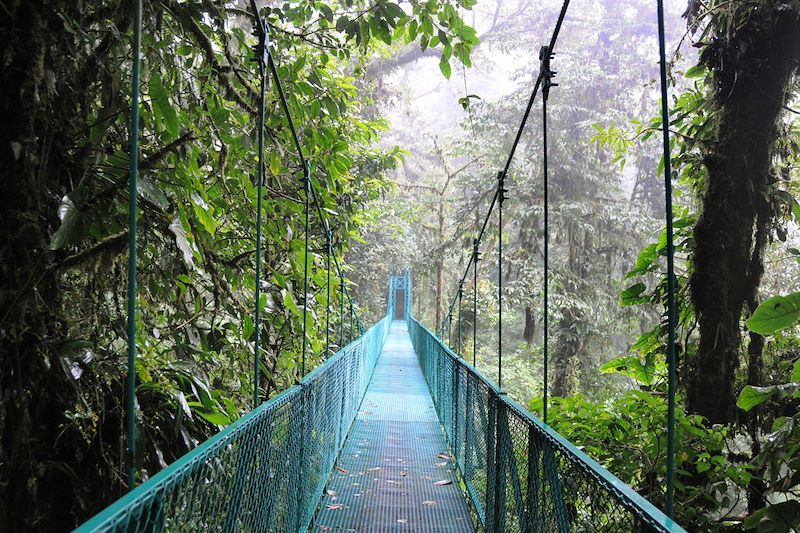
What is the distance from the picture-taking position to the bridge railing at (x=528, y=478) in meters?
1.08

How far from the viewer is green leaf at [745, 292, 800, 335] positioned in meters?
1.36

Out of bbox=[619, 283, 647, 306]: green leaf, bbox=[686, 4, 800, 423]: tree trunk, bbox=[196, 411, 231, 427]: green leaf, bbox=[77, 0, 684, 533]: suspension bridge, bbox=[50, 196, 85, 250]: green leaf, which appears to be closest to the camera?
bbox=[77, 0, 684, 533]: suspension bridge

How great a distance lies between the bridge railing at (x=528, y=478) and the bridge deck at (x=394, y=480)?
0.53 feet

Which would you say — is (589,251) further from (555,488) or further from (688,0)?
(555,488)

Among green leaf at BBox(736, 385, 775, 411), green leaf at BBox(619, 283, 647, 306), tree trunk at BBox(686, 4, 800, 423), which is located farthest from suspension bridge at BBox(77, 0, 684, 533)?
tree trunk at BBox(686, 4, 800, 423)

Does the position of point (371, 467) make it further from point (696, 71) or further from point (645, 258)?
point (696, 71)

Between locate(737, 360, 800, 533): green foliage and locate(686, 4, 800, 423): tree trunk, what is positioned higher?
locate(686, 4, 800, 423): tree trunk

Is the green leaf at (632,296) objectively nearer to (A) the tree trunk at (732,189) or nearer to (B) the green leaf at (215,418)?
(A) the tree trunk at (732,189)

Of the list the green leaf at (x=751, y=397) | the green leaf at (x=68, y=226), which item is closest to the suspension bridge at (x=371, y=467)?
the green leaf at (x=68, y=226)

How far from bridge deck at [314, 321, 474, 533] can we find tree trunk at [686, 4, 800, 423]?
1.25 metres

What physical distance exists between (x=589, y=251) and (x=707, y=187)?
8.26m

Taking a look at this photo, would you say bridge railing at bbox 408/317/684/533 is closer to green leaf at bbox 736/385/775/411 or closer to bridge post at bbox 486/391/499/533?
bridge post at bbox 486/391/499/533

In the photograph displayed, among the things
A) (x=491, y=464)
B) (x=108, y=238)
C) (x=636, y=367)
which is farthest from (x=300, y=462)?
(x=636, y=367)

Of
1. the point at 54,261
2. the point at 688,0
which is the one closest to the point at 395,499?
the point at 54,261
